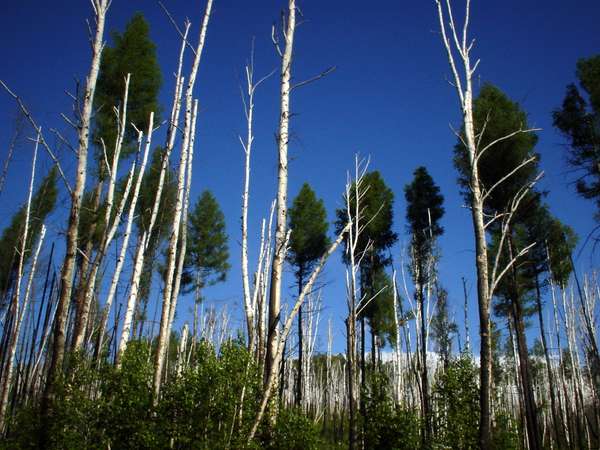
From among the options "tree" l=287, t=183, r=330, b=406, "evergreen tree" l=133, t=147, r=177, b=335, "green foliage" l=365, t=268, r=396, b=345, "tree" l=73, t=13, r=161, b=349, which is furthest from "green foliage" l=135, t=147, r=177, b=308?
"green foliage" l=365, t=268, r=396, b=345

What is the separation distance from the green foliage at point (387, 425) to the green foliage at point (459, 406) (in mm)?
962

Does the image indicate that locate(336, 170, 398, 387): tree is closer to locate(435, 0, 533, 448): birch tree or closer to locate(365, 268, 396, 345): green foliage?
locate(365, 268, 396, 345): green foliage

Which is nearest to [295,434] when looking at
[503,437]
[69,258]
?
[69,258]

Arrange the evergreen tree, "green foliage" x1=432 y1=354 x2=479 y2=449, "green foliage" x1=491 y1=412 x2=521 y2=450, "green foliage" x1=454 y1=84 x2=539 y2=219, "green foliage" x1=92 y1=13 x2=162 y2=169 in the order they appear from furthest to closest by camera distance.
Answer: the evergreen tree → "green foliage" x1=454 y1=84 x2=539 y2=219 → "green foliage" x1=92 y1=13 x2=162 y2=169 → "green foliage" x1=491 y1=412 x2=521 y2=450 → "green foliage" x1=432 y1=354 x2=479 y2=449

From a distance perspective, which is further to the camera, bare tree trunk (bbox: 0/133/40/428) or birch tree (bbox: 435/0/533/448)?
bare tree trunk (bbox: 0/133/40/428)

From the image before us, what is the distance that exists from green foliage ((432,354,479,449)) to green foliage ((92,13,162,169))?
11.3 meters

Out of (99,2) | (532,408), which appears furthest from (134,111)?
(532,408)

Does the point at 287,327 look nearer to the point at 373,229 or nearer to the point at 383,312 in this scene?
the point at 373,229

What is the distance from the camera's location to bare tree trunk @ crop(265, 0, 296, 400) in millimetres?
5355

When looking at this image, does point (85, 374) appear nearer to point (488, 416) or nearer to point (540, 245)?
point (488, 416)

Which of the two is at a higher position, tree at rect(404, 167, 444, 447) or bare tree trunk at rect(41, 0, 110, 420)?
tree at rect(404, 167, 444, 447)

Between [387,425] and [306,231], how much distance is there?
11679 mm

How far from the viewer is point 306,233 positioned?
2011 centimetres

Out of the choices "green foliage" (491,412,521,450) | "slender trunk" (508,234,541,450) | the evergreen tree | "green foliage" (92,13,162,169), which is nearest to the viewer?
"green foliage" (491,412,521,450)
